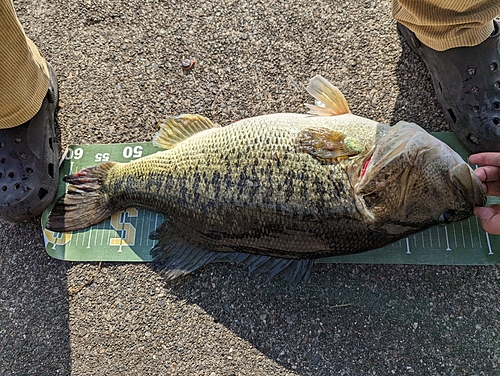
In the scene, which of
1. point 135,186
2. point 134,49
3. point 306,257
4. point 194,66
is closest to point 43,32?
point 134,49

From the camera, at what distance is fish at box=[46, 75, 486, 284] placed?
2035 millimetres

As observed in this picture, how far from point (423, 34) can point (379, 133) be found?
2.45ft

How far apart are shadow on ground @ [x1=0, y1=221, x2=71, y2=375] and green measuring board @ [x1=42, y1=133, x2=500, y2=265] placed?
0.15 meters

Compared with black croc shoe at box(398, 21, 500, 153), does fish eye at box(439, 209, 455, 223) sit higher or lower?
lower

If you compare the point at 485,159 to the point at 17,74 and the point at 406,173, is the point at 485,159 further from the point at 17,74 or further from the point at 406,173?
the point at 17,74

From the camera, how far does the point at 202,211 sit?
230cm

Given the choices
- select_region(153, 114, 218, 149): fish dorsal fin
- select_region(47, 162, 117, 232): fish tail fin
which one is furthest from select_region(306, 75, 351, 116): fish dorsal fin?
select_region(47, 162, 117, 232): fish tail fin

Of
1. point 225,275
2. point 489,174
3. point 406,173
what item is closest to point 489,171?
point 489,174

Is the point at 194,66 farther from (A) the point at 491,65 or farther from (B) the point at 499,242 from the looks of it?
(B) the point at 499,242

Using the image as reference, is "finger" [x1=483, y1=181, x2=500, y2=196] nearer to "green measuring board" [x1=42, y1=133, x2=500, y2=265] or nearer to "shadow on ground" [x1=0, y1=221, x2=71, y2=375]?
"green measuring board" [x1=42, y1=133, x2=500, y2=265]

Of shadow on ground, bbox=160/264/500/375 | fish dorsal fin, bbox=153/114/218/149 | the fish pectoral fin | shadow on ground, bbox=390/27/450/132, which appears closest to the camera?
the fish pectoral fin

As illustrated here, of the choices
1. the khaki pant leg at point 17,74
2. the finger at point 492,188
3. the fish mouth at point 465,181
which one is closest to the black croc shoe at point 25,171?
the khaki pant leg at point 17,74

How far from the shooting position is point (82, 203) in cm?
272

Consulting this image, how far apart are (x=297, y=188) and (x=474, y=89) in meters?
1.38
